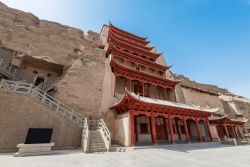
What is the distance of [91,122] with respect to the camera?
1390 centimetres

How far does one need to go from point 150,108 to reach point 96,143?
5.85m

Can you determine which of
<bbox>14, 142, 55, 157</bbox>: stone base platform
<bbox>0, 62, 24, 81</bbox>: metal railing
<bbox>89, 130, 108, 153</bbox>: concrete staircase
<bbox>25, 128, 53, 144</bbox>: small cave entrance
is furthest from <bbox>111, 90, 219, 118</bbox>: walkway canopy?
<bbox>0, 62, 24, 81</bbox>: metal railing

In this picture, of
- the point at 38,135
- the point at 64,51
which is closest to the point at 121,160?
the point at 38,135

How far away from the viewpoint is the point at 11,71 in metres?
16.1

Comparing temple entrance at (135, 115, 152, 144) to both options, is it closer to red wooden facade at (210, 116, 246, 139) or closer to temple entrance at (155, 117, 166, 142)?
temple entrance at (155, 117, 166, 142)

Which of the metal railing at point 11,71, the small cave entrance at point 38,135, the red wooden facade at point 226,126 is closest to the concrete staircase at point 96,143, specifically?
the small cave entrance at point 38,135

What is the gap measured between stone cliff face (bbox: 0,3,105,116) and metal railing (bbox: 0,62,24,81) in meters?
1.94

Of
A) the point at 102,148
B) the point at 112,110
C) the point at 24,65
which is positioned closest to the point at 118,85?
the point at 112,110

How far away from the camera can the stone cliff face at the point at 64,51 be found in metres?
14.6

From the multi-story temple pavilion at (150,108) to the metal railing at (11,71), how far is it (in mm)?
11061

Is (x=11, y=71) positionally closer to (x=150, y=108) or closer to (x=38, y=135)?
(x=38, y=135)

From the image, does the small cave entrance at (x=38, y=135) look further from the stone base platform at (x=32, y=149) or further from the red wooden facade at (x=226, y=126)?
the red wooden facade at (x=226, y=126)

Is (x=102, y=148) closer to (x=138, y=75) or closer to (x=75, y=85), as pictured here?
(x=75, y=85)

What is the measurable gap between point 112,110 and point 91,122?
2.46 m
